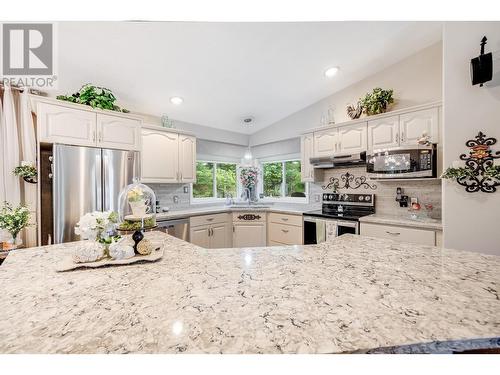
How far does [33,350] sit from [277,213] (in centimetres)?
321

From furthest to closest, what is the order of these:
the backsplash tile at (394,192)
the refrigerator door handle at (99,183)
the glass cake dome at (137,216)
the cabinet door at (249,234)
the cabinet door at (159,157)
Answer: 1. the cabinet door at (249,234)
2. the cabinet door at (159,157)
3. the backsplash tile at (394,192)
4. the refrigerator door handle at (99,183)
5. the glass cake dome at (137,216)

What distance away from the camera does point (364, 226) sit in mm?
2682

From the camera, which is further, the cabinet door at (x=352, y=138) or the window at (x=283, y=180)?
the window at (x=283, y=180)

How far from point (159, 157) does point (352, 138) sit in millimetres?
2612

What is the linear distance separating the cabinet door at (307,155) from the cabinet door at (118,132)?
2306 millimetres

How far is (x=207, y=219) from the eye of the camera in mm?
3475

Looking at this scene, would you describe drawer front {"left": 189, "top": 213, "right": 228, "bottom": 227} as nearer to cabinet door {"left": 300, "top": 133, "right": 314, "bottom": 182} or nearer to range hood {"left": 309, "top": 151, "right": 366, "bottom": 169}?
cabinet door {"left": 300, "top": 133, "right": 314, "bottom": 182}

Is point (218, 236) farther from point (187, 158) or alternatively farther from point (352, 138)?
point (352, 138)

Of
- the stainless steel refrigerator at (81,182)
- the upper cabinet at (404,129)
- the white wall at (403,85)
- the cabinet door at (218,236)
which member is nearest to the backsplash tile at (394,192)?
the upper cabinet at (404,129)

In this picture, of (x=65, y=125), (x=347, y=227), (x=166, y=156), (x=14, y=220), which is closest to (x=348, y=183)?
(x=347, y=227)

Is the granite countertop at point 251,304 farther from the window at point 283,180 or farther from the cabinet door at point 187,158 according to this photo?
the window at point 283,180

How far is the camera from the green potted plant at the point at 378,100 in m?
2.86
